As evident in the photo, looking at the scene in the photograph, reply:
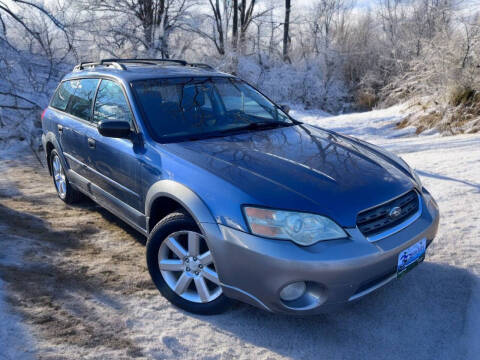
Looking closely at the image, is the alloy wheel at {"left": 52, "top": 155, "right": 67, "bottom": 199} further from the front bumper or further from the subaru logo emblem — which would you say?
the subaru logo emblem

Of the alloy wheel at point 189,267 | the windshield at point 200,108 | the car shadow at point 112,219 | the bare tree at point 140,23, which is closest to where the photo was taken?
the alloy wheel at point 189,267

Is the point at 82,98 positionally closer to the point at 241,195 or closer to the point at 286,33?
the point at 241,195

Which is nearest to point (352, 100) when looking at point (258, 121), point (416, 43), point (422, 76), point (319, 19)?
point (416, 43)

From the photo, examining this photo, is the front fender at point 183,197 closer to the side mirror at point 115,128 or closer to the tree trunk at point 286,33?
the side mirror at point 115,128

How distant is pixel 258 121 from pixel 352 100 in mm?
19326

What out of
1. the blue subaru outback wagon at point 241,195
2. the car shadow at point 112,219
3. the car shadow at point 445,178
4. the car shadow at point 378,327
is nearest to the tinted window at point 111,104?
the blue subaru outback wagon at point 241,195

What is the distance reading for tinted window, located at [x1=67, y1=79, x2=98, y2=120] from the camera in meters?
4.15

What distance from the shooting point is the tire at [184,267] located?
2734 mm

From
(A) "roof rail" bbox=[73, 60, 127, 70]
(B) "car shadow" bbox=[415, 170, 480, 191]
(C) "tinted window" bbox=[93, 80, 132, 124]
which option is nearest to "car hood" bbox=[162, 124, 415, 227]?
(C) "tinted window" bbox=[93, 80, 132, 124]

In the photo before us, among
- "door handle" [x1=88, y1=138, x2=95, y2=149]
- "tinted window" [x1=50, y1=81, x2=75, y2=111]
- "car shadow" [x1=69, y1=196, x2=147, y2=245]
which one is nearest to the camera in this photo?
"door handle" [x1=88, y1=138, x2=95, y2=149]

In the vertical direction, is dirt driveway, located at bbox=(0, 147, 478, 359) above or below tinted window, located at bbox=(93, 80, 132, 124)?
below

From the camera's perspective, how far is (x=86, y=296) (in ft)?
10.1

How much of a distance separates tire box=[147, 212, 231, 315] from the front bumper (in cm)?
21

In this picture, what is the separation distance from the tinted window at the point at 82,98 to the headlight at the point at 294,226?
248cm
